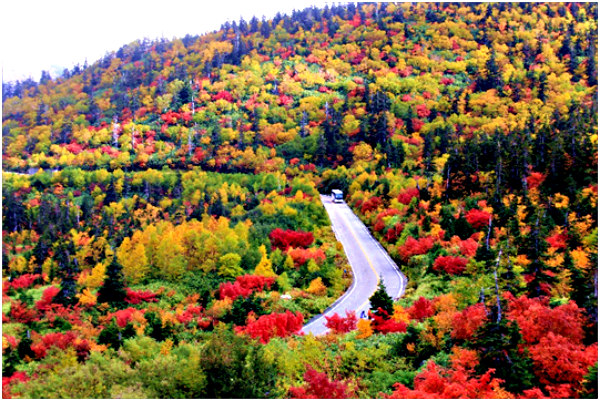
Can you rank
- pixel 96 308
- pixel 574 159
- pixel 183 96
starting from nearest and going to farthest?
pixel 96 308
pixel 574 159
pixel 183 96

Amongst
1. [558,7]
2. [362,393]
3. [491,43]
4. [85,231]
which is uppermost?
[558,7]

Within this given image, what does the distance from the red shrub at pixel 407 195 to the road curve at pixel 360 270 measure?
534 cm

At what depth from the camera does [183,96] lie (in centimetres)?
10469

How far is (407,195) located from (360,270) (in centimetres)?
1505

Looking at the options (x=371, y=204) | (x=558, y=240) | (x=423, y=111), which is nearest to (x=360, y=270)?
(x=558, y=240)

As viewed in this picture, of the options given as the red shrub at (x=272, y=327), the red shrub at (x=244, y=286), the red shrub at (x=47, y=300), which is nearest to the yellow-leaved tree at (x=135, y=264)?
the red shrub at (x=47, y=300)

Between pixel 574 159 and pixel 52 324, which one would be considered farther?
pixel 574 159

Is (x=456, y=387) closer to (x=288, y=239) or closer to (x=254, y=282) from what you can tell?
(x=254, y=282)

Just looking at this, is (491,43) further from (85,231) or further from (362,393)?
(362,393)

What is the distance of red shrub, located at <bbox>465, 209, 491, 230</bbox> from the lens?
128 ft

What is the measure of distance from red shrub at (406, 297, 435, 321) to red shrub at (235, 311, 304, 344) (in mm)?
6954

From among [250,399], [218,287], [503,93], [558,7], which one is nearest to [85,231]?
[218,287]

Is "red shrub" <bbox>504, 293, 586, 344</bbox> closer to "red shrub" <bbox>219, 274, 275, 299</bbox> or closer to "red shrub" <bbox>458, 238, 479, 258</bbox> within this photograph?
"red shrub" <bbox>458, 238, 479, 258</bbox>

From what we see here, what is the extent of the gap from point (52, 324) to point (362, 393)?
21.7 meters
